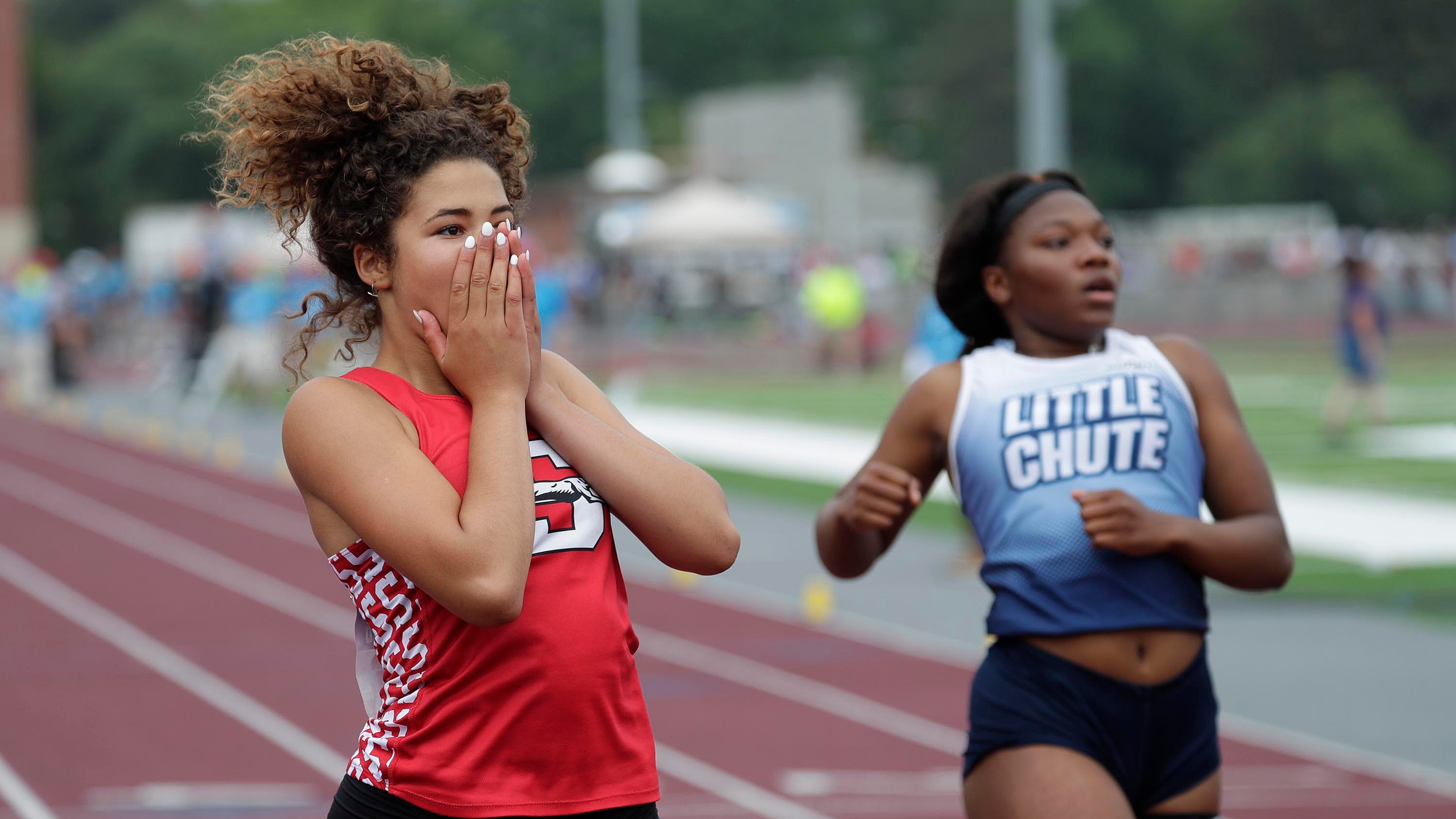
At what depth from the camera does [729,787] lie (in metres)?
6.40

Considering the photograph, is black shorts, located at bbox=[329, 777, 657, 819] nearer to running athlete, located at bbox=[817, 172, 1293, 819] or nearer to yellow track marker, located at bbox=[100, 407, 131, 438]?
running athlete, located at bbox=[817, 172, 1293, 819]

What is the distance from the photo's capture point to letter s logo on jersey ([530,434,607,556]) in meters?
2.43

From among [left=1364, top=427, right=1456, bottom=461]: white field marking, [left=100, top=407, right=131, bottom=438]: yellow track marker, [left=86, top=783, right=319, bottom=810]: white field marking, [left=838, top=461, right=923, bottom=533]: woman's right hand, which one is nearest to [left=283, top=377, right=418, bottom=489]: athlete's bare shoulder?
[left=838, top=461, right=923, bottom=533]: woman's right hand

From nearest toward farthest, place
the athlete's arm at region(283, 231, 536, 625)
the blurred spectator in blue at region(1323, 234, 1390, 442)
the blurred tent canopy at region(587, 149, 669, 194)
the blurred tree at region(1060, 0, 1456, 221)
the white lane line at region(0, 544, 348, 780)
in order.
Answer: the athlete's arm at region(283, 231, 536, 625)
the white lane line at region(0, 544, 348, 780)
the blurred spectator in blue at region(1323, 234, 1390, 442)
the blurred tent canopy at region(587, 149, 669, 194)
the blurred tree at region(1060, 0, 1456, 221)

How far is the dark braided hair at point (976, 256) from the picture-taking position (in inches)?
150

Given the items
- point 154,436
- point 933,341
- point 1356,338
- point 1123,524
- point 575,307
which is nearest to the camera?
point 1123,524

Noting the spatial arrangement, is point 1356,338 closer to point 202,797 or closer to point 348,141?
→ point 202,797

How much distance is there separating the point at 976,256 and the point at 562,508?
5.40ft

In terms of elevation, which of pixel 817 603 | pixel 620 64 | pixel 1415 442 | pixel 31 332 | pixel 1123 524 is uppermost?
pixel 620 64

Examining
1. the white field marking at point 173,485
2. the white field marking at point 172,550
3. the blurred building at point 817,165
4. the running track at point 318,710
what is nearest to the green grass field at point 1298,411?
the running track at point 318,710

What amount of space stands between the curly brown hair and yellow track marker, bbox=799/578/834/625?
22.9ft

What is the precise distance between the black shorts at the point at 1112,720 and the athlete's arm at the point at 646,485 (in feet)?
3.17

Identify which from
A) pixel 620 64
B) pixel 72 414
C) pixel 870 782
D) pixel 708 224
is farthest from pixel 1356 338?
pixel 620 64

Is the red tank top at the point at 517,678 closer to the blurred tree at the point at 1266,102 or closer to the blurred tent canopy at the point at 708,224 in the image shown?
the blurred tree at the point at 1266,102
